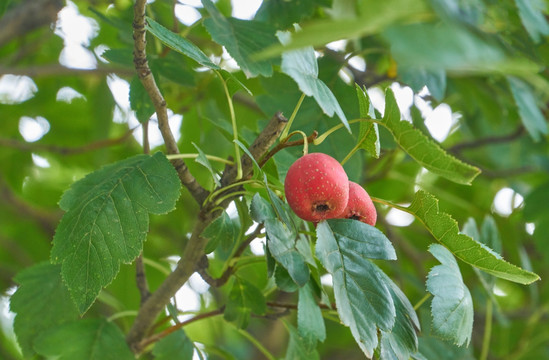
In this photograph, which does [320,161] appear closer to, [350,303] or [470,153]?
[350,303]

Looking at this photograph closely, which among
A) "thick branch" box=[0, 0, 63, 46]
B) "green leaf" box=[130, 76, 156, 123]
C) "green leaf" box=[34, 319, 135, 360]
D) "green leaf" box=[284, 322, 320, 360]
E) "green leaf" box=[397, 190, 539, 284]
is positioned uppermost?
"thick branch" box=[0, 0, 63, 46]

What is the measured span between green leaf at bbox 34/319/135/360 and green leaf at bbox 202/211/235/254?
34 cm

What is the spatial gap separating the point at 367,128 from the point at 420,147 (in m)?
0.07

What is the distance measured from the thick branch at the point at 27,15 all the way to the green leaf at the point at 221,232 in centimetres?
106

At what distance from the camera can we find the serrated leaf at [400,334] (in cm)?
82

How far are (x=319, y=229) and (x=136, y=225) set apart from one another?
0.87ft

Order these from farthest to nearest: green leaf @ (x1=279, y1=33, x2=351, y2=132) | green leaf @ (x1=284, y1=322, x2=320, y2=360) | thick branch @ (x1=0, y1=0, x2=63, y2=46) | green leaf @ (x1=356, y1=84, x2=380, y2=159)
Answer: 1. thick branch @ (x1=0, y1=0, x2=63, y2=46)
2. green leaf @ (x1=284, y1=322, x2=320, y2=360)
3. green leaf @ (x1=356, y1=84, x2=380, y2=159)
4. green leaf @ (x1=279, y1=33, x2=351, y2=132)

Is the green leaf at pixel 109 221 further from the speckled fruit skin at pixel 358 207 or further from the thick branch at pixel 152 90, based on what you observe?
the speckled fruit skin at pixel 358 207

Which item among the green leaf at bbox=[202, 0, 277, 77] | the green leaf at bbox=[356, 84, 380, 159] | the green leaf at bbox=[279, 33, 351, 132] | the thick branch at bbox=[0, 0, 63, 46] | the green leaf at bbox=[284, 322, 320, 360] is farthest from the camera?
the thick branch at bbox=[0, 0, 63, 46]

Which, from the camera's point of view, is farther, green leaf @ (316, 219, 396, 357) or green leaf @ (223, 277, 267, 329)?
green leaf @ (223, 277, 267, 329)

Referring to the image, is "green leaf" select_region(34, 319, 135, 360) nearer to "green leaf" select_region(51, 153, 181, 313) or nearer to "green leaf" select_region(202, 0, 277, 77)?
"green leaf" select_region(51, 153, 181, 313)

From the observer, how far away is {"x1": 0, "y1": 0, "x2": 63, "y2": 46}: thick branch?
1644 mm

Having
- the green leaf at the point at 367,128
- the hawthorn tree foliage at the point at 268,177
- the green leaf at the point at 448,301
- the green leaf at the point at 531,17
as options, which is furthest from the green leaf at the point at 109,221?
the green leaf at the point at 531,17

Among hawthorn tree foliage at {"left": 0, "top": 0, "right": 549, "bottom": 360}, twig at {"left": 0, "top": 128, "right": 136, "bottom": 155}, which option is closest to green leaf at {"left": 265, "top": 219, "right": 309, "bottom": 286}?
hawthorn tree foliage at {"left": 0, "top": 0, "right": 549, "bottom": 360}
